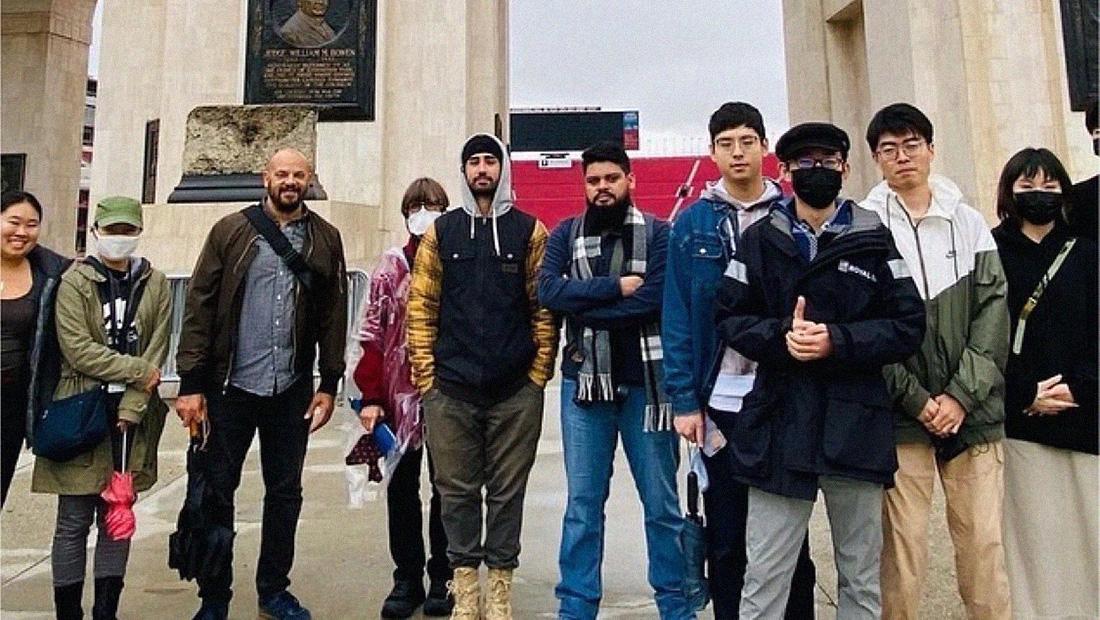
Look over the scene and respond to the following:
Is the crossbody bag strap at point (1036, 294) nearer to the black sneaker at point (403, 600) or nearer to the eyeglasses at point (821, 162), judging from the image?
the eyeglasses at point (821, 162)

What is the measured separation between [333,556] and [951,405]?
3.13 metres

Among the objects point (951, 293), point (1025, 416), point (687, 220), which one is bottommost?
point (1025, 416)

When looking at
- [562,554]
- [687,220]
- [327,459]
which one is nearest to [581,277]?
[687,220]

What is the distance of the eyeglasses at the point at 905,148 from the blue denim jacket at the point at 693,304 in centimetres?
46

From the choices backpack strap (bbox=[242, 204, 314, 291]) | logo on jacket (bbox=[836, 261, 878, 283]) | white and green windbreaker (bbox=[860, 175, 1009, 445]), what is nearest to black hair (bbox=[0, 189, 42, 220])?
backpack strap (bbox=[242, 204, 314, 291])

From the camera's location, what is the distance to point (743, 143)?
282 cm

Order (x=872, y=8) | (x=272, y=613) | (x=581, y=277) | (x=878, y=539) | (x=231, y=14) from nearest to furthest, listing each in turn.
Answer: (x=878, y=539), (x=581, y=277), (x=272, y=613), (x=231, y=14), (x=872, y=8)

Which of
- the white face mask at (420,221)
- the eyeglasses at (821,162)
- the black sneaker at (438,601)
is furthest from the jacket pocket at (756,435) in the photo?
the white face mask at (420,221)

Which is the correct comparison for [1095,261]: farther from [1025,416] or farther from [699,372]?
[699,372]

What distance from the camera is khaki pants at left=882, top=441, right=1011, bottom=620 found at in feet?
8.75

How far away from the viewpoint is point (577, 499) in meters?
3.04

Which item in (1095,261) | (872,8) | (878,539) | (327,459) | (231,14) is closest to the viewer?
(878,539)

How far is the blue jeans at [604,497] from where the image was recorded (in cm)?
297

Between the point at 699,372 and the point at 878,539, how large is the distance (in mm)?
781
